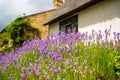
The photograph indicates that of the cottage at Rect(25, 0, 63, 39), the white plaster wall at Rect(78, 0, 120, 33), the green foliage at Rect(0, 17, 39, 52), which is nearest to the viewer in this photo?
the white plaster wall at Rect(78, 0, 120, 33)

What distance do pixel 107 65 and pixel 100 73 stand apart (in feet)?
1.04

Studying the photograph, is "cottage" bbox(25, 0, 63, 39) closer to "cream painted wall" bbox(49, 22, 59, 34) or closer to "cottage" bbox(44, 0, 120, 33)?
"cream painted wall" bbox(49, 22, 59, 34)

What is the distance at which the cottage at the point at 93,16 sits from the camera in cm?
1088

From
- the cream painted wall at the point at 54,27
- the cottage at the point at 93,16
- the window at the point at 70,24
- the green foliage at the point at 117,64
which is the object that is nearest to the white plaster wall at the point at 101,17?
the cottage at the point at 93,16

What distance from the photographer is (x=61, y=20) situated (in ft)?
52.0

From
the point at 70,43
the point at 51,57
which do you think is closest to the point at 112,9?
the point at 70,43

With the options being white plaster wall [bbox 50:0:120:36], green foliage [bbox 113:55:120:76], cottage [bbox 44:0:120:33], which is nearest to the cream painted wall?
cottage [bbox 44:0:120:33]

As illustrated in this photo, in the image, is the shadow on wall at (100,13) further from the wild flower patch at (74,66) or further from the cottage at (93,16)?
the wild flower patch at (74,66)

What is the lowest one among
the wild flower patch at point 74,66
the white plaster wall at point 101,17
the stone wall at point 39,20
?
the wild flower patch at point 74,66

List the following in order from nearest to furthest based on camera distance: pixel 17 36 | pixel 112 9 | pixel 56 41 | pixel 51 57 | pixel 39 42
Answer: pixel 51 57 < pixel 56 41 < pixel 39 42 < pixel 112 9 < pixel 17 36

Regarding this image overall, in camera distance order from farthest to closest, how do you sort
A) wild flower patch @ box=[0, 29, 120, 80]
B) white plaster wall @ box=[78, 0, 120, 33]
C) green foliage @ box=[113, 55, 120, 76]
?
white plaster wall @ box=[78, 0, 120, 33]
green foliage @ box=[113, 55, 120, 76]
wild flower patch @ box=[0, 29, 120, 80]

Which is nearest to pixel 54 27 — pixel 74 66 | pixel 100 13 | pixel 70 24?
→ pixel 70 24

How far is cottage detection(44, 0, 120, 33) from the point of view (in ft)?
35.7

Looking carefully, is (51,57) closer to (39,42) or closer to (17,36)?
(39,42)
